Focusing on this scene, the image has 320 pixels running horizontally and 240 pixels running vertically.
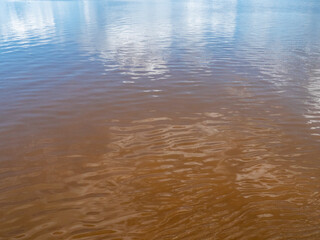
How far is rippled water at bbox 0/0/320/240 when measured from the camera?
3625 millimetres

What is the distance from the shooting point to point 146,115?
6621 mm

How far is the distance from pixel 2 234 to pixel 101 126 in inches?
120

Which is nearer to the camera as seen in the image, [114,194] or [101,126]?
[114,194]

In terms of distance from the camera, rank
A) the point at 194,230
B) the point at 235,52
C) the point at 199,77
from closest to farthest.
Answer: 1. the point at 194,230
2. the point at 199,77
3. the point at 235,52

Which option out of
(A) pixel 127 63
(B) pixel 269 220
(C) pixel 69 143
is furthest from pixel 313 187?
(A) pixel 127 63

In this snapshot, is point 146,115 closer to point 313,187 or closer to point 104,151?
point 104,151

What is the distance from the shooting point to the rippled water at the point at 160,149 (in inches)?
143

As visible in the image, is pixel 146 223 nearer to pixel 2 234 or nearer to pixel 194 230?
pixel 194 230

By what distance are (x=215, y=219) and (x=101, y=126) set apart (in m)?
3.48

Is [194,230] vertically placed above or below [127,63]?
below

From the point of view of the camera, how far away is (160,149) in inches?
205

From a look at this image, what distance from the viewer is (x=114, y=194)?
4121 millimetres

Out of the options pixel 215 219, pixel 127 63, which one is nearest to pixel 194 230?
pixel 215 219

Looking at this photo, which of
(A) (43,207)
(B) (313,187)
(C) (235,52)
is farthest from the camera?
(C) (235,52)
